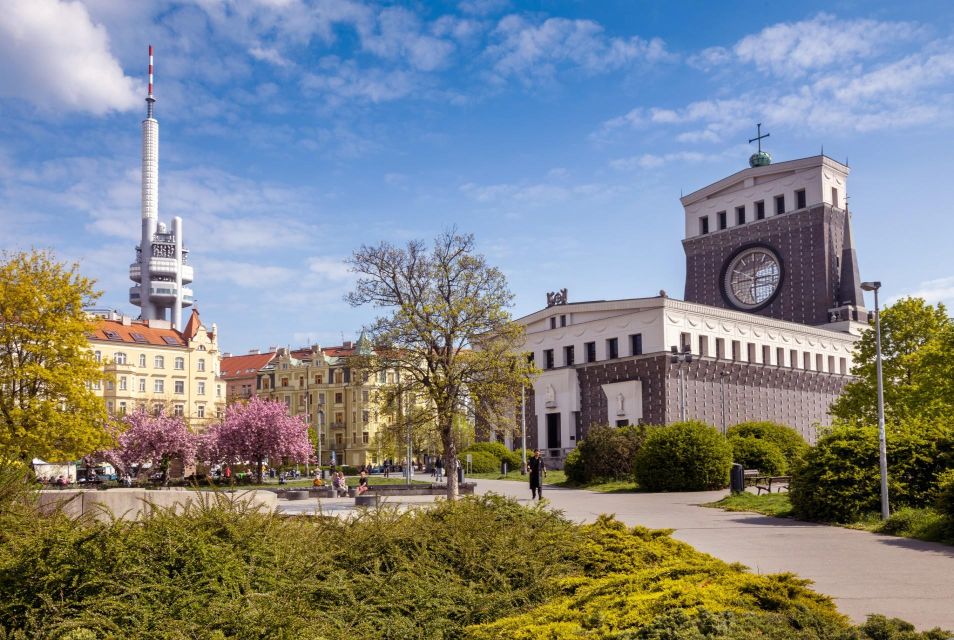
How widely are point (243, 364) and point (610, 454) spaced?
3702 inches

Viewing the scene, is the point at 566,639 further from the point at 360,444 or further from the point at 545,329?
the point at 360,444

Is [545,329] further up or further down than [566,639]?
further up

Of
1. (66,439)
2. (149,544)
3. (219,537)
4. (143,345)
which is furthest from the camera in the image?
(143,345)

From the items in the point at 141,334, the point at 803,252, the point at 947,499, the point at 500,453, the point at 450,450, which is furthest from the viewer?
the point at 141,334

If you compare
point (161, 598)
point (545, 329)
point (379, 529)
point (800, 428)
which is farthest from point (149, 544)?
point (800, 428)

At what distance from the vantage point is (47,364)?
33375mm

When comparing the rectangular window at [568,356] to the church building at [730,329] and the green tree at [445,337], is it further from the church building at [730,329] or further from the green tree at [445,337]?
the green tree at [445,337]

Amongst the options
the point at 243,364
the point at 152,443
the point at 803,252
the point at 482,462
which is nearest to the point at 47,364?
the point at 152,443

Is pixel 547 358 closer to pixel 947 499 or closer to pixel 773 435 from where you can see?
pixel 773 435

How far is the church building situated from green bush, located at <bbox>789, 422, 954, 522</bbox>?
32.1 meters

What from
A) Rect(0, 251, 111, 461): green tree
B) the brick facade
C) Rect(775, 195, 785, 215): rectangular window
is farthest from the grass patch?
Rect(775, 195, 785, 215): rectangular window

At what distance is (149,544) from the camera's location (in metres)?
8.42

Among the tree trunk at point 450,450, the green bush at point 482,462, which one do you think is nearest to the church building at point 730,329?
the green bush at point 482,462

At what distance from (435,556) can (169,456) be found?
202 feet
